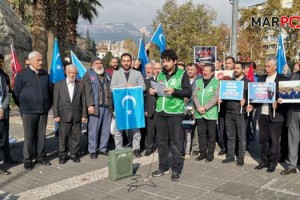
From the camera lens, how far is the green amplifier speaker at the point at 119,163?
592 cm

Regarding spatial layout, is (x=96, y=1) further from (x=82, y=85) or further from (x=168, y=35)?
(x=82, y=85)

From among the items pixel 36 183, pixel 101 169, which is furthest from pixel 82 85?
pixel 36 183

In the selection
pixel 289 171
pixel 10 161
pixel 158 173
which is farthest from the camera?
pixel 10 161

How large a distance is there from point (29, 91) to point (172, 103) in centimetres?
266

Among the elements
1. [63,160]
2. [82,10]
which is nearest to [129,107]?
[63,160]

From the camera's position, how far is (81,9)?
29266 mm

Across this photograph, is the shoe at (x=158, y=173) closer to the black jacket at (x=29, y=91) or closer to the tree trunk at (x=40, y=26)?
the black jacket at (x=29, y=91)

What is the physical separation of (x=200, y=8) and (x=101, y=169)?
82.9 feet

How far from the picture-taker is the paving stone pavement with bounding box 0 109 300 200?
17.7 feet

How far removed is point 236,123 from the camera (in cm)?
709

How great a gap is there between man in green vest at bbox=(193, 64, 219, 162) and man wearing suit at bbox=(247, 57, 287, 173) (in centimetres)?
75

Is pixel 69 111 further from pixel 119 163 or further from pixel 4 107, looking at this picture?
pixel 119 163

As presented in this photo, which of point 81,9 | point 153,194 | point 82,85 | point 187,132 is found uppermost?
point 81,9

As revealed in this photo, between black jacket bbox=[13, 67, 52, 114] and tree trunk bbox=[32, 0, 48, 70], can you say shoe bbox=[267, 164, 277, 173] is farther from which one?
tree trunk bbox=[32, 0, 48, 70]
